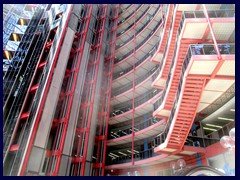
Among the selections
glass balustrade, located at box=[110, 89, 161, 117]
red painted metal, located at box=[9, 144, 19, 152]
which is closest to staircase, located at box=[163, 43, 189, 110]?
glass balustrade, located at box=[110, 89, 161, 117]

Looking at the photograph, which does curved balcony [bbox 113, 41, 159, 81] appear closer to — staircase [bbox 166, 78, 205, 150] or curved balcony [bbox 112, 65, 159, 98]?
curved balcony [bbox 112, 65, 159, 98]

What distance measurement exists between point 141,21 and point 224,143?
22355mm

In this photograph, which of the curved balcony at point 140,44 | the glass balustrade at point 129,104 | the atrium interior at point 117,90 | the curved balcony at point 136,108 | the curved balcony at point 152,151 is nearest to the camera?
the atrium interior at point 117,90

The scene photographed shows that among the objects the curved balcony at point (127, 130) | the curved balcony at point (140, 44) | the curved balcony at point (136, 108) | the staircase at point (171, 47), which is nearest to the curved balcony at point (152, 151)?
the curved balcony at point (127, 130)

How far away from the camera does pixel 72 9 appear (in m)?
23.8

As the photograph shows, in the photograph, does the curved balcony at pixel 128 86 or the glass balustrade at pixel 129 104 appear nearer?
the glass balustrade at pixel 129 104

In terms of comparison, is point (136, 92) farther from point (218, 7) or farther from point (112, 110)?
point (218, 7)

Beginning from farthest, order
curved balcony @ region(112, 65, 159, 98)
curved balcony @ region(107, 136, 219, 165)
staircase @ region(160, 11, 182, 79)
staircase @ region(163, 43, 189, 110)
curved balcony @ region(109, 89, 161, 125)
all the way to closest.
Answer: curved balcony @ region(112, 65, 159, 98), curved balcony @ region(109, 89, 161, 125), curved balcony @ region(107, 136, 219, 165), staircase @ region(160, 11, 182, 79), staircase @ region(163, 43, 189, 110)

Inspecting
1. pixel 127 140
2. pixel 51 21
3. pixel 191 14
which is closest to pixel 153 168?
pixel 127 140

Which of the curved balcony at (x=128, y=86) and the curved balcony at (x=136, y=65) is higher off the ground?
the curved balcony at (x=136, y=65)

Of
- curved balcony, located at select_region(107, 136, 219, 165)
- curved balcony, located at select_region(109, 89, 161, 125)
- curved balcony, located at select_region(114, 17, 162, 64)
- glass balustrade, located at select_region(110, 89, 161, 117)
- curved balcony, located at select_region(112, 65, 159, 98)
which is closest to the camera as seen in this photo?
curved balcony, located at select_region(107, 136, 219, 165)

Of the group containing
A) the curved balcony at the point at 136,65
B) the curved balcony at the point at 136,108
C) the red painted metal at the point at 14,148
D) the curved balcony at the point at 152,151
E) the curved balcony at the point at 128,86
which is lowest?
the red painted metal at the point at 14,148

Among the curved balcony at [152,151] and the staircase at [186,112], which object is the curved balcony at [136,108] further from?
the staircase at [186,112]

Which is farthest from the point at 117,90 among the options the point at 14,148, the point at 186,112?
the point at 186,112
